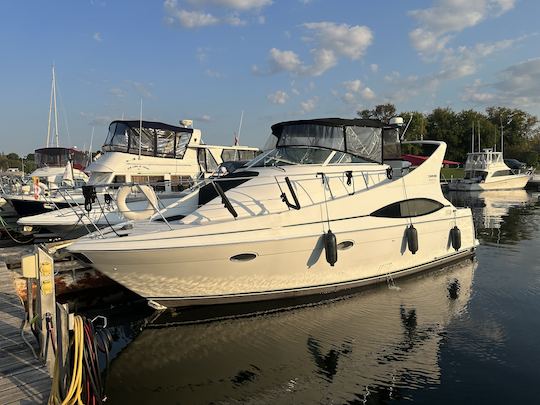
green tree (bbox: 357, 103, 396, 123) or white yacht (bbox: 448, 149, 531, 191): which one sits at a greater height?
green tree (bbox: 357, 103, 396, 123)

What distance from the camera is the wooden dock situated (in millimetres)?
4162

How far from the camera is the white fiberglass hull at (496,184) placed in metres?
38.4

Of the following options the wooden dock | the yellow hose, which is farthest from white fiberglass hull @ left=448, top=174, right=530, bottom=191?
the yellow hose

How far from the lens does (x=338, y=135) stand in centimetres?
899

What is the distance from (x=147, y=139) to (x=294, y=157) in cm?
877

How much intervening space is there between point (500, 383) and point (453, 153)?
6144 centimetres

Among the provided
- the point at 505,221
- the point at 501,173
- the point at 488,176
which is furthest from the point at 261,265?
the point at 501,173

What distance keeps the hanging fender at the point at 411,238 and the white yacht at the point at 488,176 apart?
109 feet

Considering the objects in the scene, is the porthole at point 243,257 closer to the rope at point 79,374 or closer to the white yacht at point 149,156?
the rope at point 79,374

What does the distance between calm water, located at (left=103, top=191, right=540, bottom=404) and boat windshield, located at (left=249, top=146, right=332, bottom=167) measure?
2.93m

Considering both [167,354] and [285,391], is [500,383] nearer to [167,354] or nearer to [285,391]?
[285,391]

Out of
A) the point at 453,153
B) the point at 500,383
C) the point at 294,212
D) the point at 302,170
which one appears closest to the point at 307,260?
the point at 294,212

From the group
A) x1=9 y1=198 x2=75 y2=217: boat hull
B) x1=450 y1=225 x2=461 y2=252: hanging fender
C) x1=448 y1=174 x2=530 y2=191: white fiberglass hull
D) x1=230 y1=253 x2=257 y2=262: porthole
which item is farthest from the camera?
x1=448 y1=174 x2=530 y2=191: white fiberglass hull

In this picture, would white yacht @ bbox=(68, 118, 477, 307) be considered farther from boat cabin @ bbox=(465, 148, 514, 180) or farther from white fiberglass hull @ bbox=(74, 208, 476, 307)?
boat cabin @ bbox=(465, 148, 514, 180)
